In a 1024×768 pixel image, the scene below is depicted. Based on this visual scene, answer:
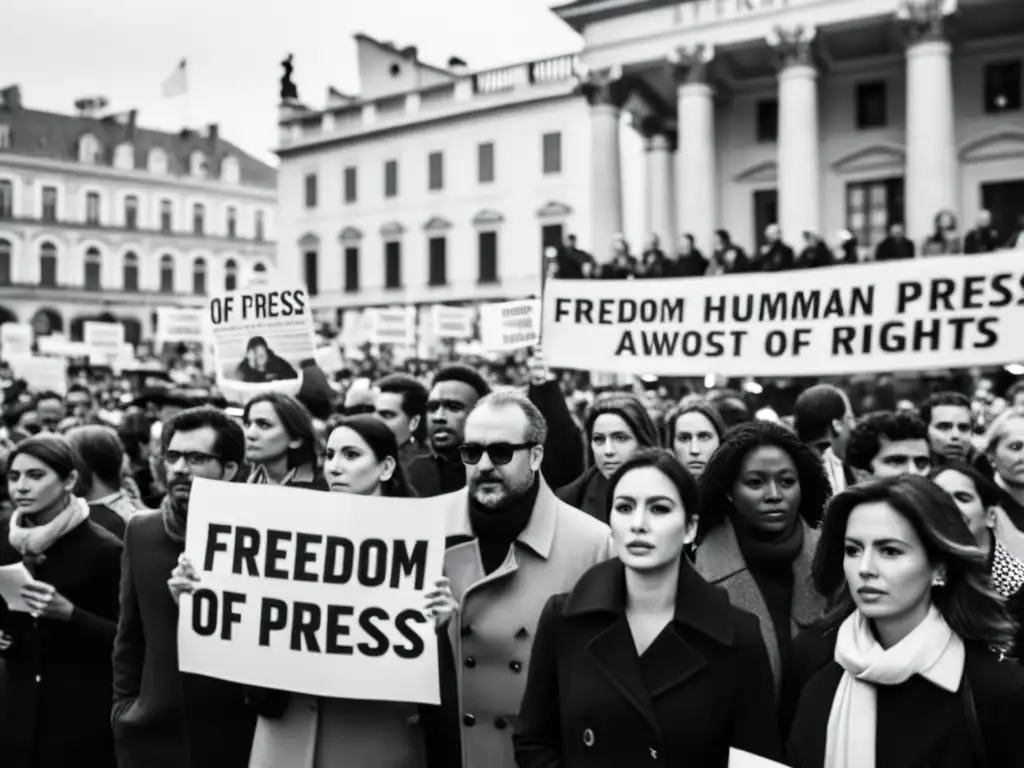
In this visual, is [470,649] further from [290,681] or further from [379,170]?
[379,170]

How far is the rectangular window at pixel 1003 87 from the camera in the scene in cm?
2786

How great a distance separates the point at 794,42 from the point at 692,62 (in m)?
2.68

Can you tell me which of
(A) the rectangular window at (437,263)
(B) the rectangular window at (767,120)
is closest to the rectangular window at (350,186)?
(A) the rectangular window at (437,263)

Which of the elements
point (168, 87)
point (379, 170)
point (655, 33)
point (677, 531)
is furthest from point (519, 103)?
point (677, 531)

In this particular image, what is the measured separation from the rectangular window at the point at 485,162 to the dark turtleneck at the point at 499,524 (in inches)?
1728

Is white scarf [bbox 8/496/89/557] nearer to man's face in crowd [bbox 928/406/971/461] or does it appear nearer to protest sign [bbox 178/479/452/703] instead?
protest sign [bbox 178/479/452/703]

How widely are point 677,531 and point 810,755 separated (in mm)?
711

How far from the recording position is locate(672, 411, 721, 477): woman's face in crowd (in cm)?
534

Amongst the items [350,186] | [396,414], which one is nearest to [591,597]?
[396,414]

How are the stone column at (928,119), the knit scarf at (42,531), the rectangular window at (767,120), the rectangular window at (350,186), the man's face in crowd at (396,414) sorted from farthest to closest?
the rectangular window at (350,186), the rectangular window at (767,120), the stone column at (928,119), the man's face in crowd at (396,414), the knit scarf at (42,531)

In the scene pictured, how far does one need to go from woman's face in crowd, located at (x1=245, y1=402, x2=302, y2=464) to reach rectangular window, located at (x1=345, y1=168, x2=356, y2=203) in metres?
49.0

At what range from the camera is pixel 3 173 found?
68.4 metres

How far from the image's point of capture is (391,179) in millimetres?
50938

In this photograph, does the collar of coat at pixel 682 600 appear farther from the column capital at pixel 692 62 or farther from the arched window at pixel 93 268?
the arched window at pixel 93 268
